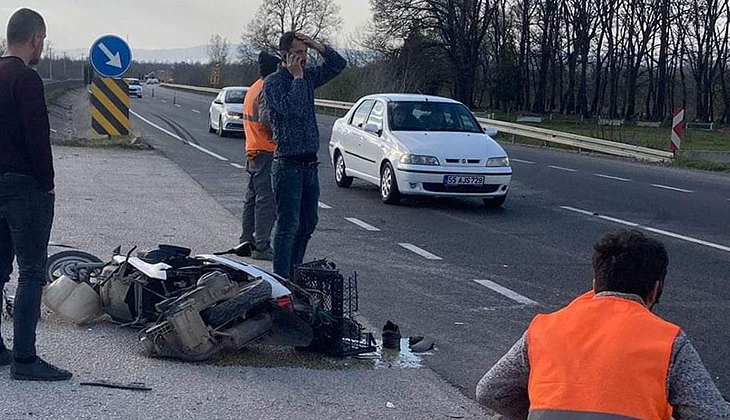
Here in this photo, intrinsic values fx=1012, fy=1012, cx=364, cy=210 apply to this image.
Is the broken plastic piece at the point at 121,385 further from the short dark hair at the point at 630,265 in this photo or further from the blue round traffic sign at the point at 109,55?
the blue round traffic sign at the point at 109,55

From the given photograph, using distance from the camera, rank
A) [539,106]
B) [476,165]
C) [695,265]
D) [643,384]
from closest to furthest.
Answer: [643,384] < [695,265] < [476,165] < [539,106]

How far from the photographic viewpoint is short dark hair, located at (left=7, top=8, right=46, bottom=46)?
212 inches

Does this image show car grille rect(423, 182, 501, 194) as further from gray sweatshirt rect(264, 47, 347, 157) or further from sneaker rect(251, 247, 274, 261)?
gray sweatshirt rect(264, 47, 347, 157)

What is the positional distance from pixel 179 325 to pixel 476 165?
895 centimetres

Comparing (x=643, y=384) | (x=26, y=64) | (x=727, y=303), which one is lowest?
(x=727, y=303)

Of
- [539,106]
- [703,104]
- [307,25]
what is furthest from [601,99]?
[307,25]

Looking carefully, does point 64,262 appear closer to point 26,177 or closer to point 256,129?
point 26,177

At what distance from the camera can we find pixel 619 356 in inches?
115

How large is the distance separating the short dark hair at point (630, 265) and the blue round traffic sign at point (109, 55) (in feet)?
58.6

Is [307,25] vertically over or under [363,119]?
over

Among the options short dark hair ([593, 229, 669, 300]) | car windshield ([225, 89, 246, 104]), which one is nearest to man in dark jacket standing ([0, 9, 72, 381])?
short dark hair ([593, 229, 669, 300])

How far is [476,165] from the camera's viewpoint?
14.3 m

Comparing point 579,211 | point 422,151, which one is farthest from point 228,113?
point 579,211

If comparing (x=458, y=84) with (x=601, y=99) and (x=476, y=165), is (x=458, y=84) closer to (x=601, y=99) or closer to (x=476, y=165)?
(x=601, y=99)
